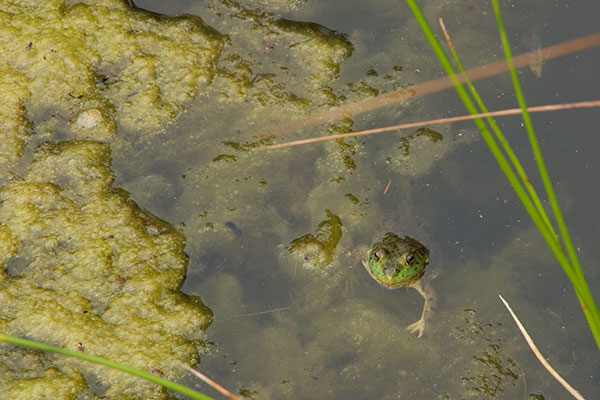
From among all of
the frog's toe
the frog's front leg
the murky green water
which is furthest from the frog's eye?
the frog's toe

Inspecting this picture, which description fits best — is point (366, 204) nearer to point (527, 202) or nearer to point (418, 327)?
point (418, 327)

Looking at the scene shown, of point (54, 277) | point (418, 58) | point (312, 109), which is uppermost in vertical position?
point (418, 58)

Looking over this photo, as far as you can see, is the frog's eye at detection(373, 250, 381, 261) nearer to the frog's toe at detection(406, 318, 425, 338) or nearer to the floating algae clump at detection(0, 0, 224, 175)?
the frog's toe at detection(406, 318, 425, 338)

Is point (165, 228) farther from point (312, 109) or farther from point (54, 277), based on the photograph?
point (312, 109)

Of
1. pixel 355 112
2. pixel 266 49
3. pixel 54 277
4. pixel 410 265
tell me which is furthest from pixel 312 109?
pixel 54 277

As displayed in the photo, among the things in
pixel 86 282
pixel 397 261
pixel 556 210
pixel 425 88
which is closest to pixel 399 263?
pixel 397 261

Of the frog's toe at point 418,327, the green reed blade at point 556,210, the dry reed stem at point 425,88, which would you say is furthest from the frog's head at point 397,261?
the green reed blade at point 556,210

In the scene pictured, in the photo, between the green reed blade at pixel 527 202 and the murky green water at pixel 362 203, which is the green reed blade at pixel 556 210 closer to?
the green reed blade at pixel 527 202
